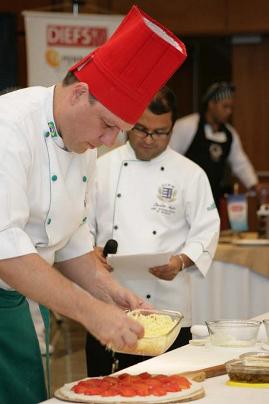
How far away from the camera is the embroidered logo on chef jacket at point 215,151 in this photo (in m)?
7.18

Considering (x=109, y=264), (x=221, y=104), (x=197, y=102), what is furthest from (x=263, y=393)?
(x=197, y=102)

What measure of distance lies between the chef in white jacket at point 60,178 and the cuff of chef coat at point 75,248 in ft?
0.28

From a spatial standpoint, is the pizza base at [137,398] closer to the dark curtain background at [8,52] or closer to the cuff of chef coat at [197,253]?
the cuff of chef coat at [197,253]

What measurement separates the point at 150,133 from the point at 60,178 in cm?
121

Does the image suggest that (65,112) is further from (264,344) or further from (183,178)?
(183,178)

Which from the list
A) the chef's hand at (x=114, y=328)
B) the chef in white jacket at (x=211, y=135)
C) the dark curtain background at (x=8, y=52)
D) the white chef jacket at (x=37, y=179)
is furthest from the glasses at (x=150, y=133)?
the dark curtain background at (x=8, y=52)

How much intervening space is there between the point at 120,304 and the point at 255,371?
1.64 feet

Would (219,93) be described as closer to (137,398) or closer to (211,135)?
(211,135)

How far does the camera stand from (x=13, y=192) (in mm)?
2320

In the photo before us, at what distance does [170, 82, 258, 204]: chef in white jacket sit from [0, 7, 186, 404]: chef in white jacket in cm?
439

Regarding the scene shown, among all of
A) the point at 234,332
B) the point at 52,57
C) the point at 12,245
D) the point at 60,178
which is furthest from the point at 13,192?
the point at 52,57

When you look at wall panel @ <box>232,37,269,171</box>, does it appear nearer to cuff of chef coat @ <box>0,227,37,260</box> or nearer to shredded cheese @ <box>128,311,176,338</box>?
shredded cheese @ <box>128,311,176,338</box>

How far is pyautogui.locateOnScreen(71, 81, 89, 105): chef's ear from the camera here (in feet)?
7.82

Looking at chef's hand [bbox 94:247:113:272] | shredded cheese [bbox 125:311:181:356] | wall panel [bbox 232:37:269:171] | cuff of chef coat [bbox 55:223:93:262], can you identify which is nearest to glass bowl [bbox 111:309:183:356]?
shredded cheese [bbox 125:311:181:356]
